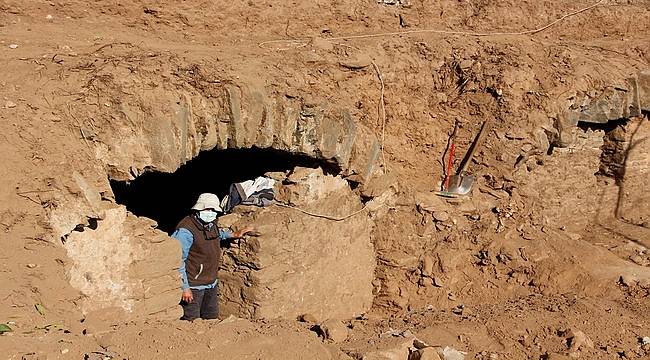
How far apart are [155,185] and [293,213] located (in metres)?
2.37

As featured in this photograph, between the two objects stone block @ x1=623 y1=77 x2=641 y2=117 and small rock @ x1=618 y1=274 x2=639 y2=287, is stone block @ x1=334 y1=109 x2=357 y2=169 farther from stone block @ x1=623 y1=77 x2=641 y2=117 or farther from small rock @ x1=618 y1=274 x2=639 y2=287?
stone block @ x1=623 y1=77 x2=641 y2=117

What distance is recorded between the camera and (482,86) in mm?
7930

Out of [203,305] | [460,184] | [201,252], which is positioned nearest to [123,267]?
[201,252]

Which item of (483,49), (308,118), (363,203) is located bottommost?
(363,203)

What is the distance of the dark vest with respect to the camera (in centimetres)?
555

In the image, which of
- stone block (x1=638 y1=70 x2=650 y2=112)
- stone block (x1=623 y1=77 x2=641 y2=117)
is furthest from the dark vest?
stone block (x1=638 y1=70 x2=650 y2=112)

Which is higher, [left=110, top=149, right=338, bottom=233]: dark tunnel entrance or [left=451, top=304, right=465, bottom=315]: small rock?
[left=110, top=149, right=338, bottom=233]: dark tunnel entrance

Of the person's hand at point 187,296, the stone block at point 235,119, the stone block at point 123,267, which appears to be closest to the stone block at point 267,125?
the stone block at point 235,119

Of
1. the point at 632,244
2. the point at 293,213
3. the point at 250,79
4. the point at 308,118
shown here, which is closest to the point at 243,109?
the point at 250,79

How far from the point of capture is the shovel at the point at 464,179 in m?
8.08

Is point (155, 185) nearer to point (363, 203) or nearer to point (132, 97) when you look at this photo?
point (363, 203)

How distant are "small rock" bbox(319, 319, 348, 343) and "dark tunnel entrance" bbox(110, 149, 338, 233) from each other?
2.10m

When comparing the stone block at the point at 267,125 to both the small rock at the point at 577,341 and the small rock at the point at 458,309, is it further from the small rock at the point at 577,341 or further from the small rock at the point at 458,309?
the small rock at the point at 577,341

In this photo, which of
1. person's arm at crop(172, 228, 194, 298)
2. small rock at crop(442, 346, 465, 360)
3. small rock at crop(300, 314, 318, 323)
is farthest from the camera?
small rock at crop(300, 314, 318, 323)
